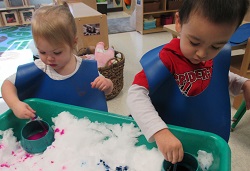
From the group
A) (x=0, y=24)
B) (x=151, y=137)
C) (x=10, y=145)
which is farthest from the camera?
(x=0, y=24)

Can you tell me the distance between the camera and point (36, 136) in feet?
1.94

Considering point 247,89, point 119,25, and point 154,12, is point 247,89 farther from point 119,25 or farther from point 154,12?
point 119,25

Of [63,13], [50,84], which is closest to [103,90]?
[50,84]

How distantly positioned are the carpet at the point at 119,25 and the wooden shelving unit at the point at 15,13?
1.27m

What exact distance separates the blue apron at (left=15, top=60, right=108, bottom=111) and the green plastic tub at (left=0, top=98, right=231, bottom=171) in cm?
5

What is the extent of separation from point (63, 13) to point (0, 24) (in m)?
3.29

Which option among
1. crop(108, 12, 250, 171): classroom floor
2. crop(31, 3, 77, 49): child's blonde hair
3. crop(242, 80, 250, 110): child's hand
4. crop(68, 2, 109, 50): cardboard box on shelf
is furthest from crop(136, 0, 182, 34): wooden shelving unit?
crop(242, 80, 250, 110): child's hand

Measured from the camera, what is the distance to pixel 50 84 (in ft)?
2.19

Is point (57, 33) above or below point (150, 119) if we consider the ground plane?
above

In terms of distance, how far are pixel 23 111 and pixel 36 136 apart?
0.24 feet

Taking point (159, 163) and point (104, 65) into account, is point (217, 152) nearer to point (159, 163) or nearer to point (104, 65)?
point (159, 163)

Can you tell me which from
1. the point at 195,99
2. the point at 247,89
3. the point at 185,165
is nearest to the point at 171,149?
the point at 185,165

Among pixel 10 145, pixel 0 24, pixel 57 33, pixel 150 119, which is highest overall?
pixel 57 33

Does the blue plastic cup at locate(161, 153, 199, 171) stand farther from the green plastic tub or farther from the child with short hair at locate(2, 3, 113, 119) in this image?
the child with short hair at locate(2, 3, 113, 119)
